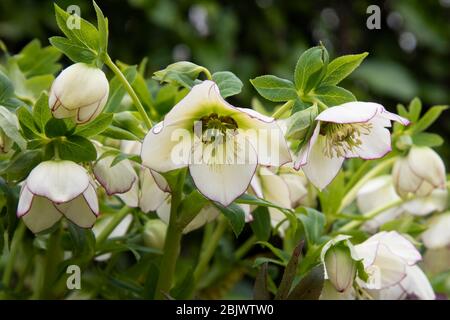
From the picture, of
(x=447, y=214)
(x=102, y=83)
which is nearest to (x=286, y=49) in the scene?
(x=447, y=214)

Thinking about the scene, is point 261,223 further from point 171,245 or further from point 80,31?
point 80,31

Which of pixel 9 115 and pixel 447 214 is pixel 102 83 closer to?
pixel 9 115

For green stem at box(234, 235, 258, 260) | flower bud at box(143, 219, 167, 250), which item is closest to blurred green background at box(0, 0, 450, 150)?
green stem at box(234, 235, 258, 260)

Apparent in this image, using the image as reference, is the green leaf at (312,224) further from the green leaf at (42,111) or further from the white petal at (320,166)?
the green leaf at (42,111)

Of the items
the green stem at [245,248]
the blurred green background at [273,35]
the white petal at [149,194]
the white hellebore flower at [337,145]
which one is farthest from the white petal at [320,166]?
the blurred green background at [273,35]

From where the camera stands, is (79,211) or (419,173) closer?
(79,211)

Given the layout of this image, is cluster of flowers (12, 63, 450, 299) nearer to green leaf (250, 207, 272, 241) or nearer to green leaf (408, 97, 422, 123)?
green leaf (250, 207, 272, 241)

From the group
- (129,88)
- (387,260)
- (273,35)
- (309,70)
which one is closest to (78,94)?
(129,88)
